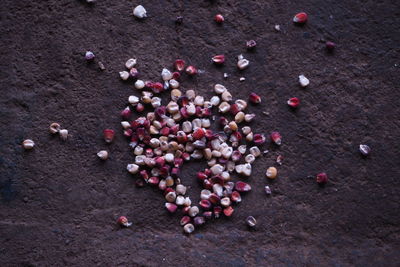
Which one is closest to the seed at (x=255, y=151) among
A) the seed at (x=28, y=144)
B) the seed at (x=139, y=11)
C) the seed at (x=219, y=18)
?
the seed at (x=219, y=18)

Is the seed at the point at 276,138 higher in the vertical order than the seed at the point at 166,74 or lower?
lower

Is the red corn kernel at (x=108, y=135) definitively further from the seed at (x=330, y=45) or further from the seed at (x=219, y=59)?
the seed at (x=330, y=45)

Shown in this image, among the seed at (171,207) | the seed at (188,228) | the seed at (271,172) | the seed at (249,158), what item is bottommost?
the seed at (188,228)

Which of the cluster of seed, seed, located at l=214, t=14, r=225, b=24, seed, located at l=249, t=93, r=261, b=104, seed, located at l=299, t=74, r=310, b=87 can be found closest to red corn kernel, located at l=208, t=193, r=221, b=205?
the cluster of seed

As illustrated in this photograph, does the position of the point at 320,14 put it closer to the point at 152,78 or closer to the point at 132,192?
the point at 152,78

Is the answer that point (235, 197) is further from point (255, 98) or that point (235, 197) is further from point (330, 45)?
point (330, 45)

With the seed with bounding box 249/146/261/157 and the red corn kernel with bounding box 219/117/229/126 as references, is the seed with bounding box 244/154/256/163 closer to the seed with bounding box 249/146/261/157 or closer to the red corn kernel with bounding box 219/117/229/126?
the seed with bounding box 249/146/261/157
